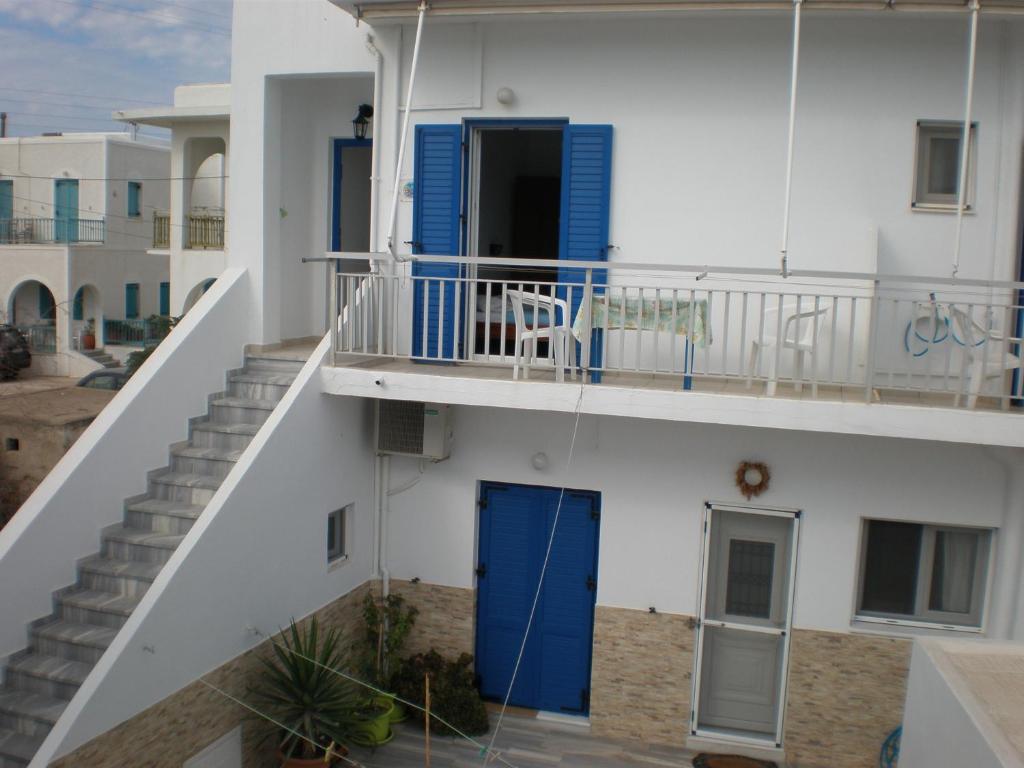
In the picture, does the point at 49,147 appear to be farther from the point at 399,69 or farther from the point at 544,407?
the point at 544,407

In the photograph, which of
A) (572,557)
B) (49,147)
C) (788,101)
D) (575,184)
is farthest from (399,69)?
(49,147)

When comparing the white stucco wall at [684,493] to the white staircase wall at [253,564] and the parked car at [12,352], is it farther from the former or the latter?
the parked car at [12,352]

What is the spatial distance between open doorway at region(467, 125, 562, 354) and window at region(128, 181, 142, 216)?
19.0m

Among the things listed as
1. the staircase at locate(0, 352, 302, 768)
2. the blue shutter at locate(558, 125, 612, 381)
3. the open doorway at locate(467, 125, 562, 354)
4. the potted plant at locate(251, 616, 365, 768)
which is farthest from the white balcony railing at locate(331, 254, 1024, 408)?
the potted plant at locate(251, 616, 365, 768)

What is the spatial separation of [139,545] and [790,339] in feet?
18.3

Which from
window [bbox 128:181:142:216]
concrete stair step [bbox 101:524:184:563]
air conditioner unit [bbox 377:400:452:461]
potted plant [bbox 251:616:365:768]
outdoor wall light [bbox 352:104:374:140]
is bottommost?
potted plant [bbox 251:616:365:768]

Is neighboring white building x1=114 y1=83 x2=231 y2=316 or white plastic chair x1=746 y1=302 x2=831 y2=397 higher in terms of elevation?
neighboring white building x1=114 y1=83 x2=231 y2=316

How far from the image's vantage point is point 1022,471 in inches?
310

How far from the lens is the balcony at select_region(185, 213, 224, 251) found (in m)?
21.0

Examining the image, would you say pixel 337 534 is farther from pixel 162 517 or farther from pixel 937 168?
pixel 937 168

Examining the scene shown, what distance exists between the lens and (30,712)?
19.6 feet

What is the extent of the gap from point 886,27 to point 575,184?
296 cm

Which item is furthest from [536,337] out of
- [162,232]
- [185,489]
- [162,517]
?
[162,232]

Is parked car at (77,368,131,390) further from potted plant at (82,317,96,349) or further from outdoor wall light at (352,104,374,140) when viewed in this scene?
outdoor wall light at (352,104,374,140)
